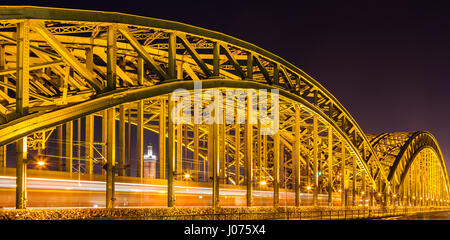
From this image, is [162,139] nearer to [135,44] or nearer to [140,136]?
[140,136]

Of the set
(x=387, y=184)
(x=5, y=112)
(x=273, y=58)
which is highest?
(x=273, y=58)

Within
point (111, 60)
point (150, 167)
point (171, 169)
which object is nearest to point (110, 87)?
point (111, 60)

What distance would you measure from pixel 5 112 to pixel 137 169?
11.5 meters

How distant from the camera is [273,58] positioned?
117 ft

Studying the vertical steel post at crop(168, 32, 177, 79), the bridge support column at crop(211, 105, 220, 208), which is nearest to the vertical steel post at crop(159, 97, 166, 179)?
the bridge support column at crop(211, 105, 220, 208)

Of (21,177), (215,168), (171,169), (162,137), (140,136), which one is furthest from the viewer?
(162,137)

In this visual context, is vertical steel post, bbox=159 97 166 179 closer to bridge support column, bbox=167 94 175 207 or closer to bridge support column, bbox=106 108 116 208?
bridge support column, bbox=167 94 175 207

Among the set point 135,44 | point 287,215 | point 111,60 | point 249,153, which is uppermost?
point 135,44

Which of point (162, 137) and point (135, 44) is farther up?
point (135, 44)

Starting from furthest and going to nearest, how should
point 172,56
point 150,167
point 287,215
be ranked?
point 150,167 → point 287,215 → point 172,56

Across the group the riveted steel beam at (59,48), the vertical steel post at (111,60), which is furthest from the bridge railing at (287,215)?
the riveted steel beam at (59,48)
